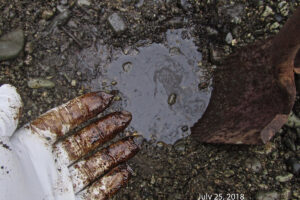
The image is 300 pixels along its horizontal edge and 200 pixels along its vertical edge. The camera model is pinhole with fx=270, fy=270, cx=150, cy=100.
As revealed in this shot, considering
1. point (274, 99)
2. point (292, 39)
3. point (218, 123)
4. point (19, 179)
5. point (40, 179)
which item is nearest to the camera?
point (292, 39)

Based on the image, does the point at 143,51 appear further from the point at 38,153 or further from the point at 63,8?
the point at 38,153

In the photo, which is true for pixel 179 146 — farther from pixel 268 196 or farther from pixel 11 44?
pixel 11 44

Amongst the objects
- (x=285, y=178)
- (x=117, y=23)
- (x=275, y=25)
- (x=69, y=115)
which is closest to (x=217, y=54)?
(x=275, y=25)

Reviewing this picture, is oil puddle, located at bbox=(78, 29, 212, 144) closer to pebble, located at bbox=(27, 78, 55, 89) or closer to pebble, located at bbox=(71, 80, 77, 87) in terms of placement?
pebble, located at bbox=(71, 80, 77, 87)

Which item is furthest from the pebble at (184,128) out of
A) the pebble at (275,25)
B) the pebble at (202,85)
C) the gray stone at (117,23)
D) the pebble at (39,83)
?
the pebble at (39,83)

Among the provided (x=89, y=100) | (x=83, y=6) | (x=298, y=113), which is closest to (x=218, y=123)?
(x=298, y=113)

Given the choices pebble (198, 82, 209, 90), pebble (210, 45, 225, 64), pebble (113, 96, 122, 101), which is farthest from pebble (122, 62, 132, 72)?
pebble (210, 45, 225, 64)

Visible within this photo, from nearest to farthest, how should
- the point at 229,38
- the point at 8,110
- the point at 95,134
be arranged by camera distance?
the point at 8,110 < the point at 95,134 < the point at 229,38
